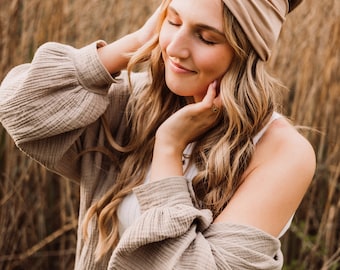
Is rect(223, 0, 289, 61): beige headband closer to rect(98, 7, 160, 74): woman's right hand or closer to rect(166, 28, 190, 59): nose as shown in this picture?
rect(166, 28, 190, 59): nose

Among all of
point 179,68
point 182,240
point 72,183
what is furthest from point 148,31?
point 72,183

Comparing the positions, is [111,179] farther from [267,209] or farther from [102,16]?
[102,16]

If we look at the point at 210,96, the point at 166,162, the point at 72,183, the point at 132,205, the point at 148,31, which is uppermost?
the point at 148,31

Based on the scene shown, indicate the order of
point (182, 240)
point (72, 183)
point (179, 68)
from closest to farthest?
point (182, 240) → point (179, 68) → point (72, 183)

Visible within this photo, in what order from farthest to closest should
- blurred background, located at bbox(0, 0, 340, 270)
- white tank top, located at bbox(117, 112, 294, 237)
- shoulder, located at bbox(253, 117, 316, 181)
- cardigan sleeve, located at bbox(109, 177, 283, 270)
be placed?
blurred background, located at bbox(0, 0, 340, 270), white tank top, located at bbox(117, 112, 294, 237), shoulder, located at bbox(253, 117, 316, 181), cardigan sleeve, located at bbox(109, 177, 283, 270)

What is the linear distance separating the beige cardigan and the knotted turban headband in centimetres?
37

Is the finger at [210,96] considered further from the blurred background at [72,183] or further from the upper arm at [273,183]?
the blurred background at [72,183]

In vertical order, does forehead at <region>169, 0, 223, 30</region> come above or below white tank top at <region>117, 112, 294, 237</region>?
above

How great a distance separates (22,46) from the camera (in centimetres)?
276

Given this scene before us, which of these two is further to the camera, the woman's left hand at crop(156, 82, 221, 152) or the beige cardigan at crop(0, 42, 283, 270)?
the woman's left hand at crop(156, 82, 221, 152)

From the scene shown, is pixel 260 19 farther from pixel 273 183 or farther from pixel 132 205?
pixel 132 205

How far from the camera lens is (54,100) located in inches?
73.0

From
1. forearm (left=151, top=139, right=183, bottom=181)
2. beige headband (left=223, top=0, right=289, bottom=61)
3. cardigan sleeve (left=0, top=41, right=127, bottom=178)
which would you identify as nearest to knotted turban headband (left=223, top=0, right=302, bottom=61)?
beige headband (left=223, top=0, right=289, bottom=61)

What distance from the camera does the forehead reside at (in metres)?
1.59
